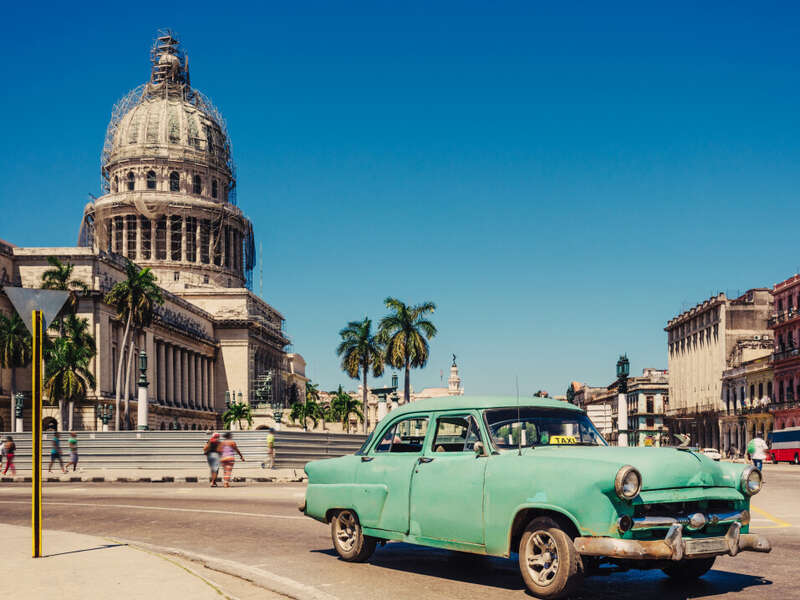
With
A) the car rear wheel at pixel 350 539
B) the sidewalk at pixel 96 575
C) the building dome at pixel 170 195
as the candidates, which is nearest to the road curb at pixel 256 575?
the sidewalk at pixel 96 575

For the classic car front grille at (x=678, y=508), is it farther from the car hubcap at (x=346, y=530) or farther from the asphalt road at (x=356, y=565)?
the car hubcap at (x=346, y=530)

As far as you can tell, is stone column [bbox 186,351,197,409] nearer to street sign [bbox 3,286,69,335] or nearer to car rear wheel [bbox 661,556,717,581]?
street sign [bbox 3,286,69,335]

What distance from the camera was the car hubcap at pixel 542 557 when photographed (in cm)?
838

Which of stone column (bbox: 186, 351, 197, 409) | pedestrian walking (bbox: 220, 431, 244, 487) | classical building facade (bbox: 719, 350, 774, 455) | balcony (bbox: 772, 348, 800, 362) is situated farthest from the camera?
stone column (bbox: 186, 351, 197, 409)

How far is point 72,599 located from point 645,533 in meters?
4.85

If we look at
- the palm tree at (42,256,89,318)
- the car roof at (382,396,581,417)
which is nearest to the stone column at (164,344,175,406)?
the palm tree at (42,256,89,318)

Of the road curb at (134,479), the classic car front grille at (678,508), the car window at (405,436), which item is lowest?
the road curb at (134,479)

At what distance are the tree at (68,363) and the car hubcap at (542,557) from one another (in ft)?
196

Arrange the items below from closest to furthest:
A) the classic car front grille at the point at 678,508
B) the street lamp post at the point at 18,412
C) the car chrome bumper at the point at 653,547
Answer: the car chrome bumper at the point at 653,547
the classic car front grille at the point at 678,508
the street lamp post at the point at 18,412

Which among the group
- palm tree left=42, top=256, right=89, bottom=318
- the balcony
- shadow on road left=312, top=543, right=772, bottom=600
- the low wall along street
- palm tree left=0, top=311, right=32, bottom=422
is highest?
palm tree left=42, top=256, right=89, bottom=318

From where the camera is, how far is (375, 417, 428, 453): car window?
1045cm

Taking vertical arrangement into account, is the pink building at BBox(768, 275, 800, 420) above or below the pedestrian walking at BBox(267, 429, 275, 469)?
above

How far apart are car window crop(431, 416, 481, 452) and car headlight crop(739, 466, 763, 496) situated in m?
2.41

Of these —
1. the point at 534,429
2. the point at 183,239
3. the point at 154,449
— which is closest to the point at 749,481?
the point at 534,429
